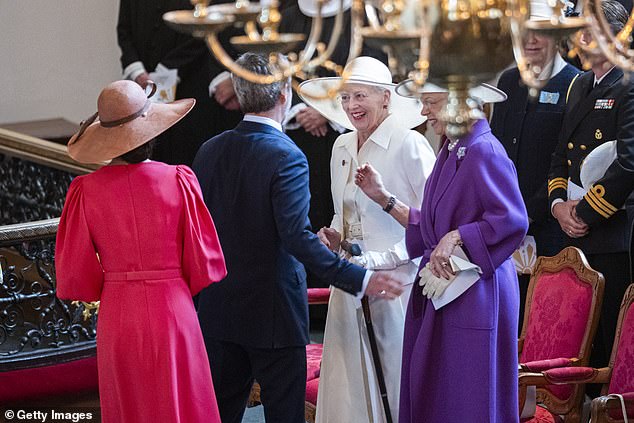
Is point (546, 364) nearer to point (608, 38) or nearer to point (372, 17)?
point (608, 38)

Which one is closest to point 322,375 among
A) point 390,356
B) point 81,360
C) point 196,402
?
point 390,356

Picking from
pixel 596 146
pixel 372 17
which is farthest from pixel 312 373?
pixel 372 17

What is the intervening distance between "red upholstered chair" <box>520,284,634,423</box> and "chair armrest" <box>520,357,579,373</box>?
0.07 meters

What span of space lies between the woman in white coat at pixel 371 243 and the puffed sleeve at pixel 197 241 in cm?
63

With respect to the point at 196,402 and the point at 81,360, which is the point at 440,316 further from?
the point at 81,360

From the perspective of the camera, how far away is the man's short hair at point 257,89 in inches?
151

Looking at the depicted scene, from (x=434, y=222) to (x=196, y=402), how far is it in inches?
40.1

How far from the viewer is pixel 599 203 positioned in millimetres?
4742

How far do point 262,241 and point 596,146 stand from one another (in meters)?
1.72

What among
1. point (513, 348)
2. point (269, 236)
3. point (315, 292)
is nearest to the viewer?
point (513, 348)

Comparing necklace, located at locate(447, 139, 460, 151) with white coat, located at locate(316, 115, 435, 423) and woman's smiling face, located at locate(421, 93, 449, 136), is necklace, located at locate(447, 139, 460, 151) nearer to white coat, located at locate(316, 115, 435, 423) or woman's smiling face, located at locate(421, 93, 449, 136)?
woman's smiling face, located at locate(421, 93, 449, 136)

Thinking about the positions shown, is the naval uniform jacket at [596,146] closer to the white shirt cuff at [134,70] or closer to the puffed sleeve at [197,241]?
the puffed sleeve at [197,241]

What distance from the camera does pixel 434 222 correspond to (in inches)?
146

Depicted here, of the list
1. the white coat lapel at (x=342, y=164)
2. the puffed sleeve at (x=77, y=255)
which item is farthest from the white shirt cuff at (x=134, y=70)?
the puffed sleeve at (x=77, y=255)
